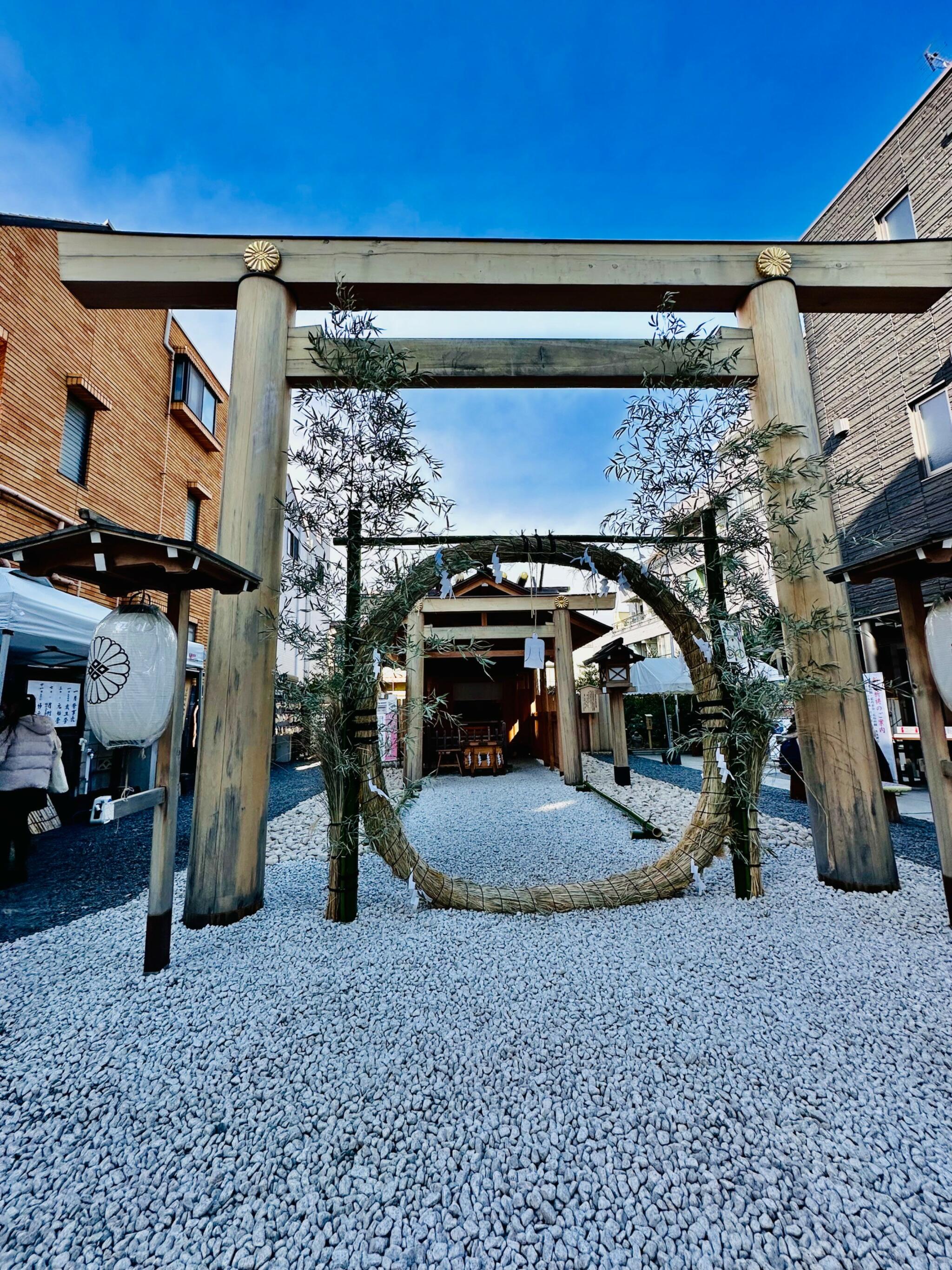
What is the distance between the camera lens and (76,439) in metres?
8.49

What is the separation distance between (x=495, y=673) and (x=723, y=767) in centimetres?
1171

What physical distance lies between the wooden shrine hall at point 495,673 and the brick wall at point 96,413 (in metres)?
4.17

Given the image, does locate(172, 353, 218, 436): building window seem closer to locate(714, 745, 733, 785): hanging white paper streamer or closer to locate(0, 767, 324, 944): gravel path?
locate(0, 767, 324, 944): gravel path

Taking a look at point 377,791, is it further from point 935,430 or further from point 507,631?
point 935,430

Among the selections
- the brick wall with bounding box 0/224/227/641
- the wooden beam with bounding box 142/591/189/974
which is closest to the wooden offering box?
the brick wall with bounding box 0/224/227/641

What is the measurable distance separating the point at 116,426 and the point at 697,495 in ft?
32.6

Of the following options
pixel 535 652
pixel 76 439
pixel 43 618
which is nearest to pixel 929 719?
pixel 535 652

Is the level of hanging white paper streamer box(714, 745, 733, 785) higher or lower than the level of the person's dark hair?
lower

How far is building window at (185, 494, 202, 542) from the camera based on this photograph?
1168cm

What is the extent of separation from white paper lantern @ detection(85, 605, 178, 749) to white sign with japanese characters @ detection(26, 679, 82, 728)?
5.63 metres

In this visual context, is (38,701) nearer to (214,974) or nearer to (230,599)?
(230,599)

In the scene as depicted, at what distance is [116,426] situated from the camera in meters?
9.20

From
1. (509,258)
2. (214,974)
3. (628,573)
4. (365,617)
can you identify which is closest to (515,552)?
(628,573)

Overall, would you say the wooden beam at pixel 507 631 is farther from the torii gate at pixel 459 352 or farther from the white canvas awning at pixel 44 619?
the torii gate at pixel 459 352
